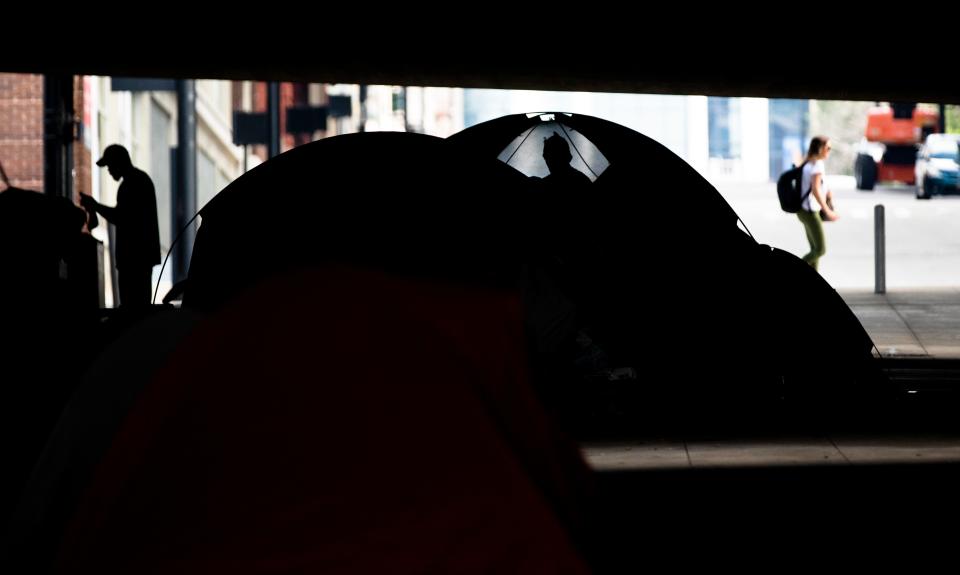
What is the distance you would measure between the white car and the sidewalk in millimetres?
20431

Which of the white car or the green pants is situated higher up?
the white car

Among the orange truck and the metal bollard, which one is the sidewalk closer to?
the metal bollard

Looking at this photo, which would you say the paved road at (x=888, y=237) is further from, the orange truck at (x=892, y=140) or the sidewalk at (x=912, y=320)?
the sidewalk at (x=912, y=320)

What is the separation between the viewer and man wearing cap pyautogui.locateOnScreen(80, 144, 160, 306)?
16.2m

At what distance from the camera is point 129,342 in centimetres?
559

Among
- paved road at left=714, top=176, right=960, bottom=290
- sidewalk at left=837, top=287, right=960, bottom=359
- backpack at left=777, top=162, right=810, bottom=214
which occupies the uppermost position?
backpack at left=777, top=162, right=810, bottom=214

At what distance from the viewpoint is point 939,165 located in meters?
41.6

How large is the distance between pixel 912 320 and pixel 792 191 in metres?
1.94

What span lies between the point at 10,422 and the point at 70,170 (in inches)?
456

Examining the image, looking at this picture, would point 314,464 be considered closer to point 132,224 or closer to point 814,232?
point 132,224

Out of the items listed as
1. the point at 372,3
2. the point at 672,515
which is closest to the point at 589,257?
the point at 672,515

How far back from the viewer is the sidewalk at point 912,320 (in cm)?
1527

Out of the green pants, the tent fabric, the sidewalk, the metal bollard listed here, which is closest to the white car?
the sidewalk

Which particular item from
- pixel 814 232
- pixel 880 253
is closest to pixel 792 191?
pixel 814 232
